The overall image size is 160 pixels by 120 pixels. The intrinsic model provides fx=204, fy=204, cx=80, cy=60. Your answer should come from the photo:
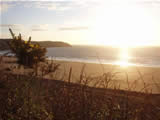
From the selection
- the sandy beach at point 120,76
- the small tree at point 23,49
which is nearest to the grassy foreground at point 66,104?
the sandy beach at point 120,76

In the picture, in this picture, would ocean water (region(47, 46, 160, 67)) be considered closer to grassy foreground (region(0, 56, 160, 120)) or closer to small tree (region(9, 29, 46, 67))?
grassy foreground (region(0, 56, 160, 120))

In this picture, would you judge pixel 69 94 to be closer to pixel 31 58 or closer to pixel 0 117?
pixel 0 117

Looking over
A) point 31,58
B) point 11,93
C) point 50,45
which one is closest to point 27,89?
point 11,93

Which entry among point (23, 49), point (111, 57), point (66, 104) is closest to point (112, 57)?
point (111, 57)

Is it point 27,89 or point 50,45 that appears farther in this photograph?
point 50,45

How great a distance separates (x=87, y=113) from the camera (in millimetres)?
2326

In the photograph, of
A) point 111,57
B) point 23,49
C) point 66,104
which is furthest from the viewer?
point 111,57

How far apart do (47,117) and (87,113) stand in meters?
0.53

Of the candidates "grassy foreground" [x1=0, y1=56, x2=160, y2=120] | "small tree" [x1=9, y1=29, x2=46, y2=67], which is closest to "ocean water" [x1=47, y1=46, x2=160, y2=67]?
"grassy foreground" [x1=0, y1=56, x2=160, y2=120]

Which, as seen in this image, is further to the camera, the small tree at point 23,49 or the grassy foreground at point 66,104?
the small tree at point 23,49

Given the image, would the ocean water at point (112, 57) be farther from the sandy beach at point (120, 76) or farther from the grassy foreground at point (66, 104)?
the grassy foreground at point (66, 104)

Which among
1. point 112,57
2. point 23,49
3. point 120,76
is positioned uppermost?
point 23,49

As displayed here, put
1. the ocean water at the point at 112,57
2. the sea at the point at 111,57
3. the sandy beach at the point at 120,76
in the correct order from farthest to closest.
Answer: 1. the ocean water at the point at 112,57
2. the sea at the point at 111,57
3. the sandy beach at the point at 120,76

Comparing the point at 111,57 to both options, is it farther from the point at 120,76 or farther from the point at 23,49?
the point at 23,49
